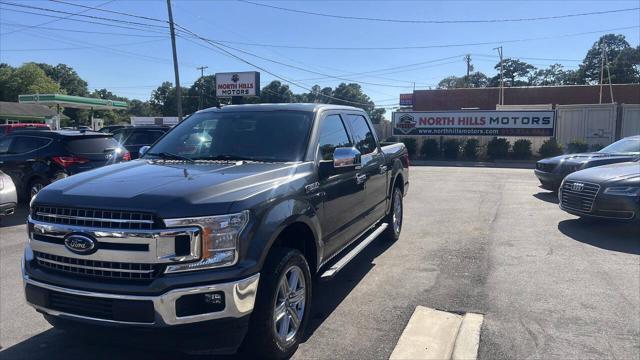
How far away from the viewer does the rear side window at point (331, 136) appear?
473 centimetres

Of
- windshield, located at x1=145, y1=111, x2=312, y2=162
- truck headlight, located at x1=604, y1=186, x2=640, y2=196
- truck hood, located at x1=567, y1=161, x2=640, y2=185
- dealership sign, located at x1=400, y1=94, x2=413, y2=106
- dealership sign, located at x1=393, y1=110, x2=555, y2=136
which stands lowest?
truck headlight, located at x1=604, y1=186, x2=640, y2=196

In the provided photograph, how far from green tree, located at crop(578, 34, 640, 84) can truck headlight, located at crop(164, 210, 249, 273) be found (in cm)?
8445

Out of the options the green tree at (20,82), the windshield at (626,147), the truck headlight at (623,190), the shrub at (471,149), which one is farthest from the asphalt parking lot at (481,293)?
the green tree at (20,82)

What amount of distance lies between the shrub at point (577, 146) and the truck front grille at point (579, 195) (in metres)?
19.7

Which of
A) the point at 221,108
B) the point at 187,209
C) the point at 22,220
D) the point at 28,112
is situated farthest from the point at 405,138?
the point at 28,112

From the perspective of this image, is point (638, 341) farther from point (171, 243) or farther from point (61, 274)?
point (61, 274)

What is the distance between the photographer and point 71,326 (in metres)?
3.15

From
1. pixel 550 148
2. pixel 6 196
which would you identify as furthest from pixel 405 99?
pixel 6 196

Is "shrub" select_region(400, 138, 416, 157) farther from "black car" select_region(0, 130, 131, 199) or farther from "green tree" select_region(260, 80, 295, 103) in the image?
"green tree" select_region(260, 80, 295, 103)

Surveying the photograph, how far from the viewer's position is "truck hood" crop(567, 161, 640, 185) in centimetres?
795

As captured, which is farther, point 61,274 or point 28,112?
point 28,112

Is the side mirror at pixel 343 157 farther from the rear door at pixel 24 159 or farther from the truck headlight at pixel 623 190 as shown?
the rear door at pixel 24 159

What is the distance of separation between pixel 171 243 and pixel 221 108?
2.56 m

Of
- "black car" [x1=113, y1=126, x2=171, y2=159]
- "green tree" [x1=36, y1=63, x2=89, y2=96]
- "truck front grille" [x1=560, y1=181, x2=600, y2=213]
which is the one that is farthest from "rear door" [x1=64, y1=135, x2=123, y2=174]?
"green tree" [x1=36, y1=63, x2=89, y2=96]
